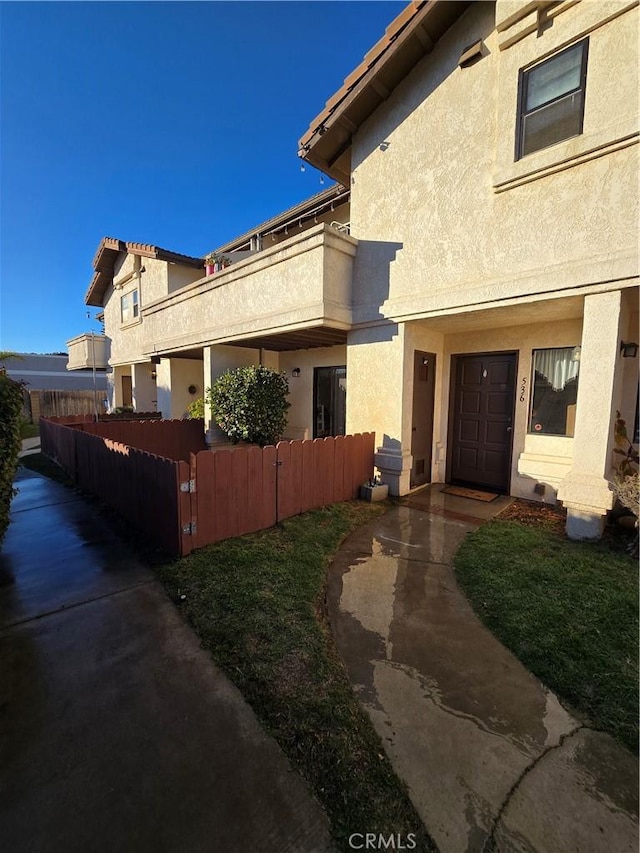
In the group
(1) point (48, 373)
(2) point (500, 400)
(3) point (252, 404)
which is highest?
(1) point (48, 373)

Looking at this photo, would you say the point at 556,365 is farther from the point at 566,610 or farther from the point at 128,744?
the point at 128,744

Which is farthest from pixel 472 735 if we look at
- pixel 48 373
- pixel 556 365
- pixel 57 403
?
pixel 48 373

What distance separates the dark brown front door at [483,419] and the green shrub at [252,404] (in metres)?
3.94

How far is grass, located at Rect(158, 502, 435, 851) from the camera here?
6.02 ft

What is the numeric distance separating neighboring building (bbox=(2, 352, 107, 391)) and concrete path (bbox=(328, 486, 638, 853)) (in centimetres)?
3466

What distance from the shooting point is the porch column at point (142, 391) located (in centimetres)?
1638

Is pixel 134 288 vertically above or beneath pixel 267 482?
above

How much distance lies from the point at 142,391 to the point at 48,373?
2430 cm

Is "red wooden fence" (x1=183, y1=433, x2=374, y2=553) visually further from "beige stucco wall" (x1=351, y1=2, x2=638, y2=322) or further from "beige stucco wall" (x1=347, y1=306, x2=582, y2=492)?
"beige stucco wall" (x1=351, y1=2, x2=638, y2=322)

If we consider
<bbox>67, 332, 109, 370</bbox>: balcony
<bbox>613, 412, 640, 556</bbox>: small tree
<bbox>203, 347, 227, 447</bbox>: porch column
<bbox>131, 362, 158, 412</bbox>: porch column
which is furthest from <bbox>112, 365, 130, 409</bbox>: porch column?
<bbox>613, 412, 640, 556</bbox>: small tree

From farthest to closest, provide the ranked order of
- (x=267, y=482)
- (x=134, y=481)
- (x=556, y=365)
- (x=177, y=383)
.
Result: (x=177, y=383)
(x=556, y=365)
(x=134, y=481)
(x=267, y=482)

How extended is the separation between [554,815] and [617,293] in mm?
4981

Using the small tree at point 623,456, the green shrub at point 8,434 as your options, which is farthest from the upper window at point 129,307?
the small tree at point 623,456

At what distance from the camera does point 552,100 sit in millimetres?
4770
